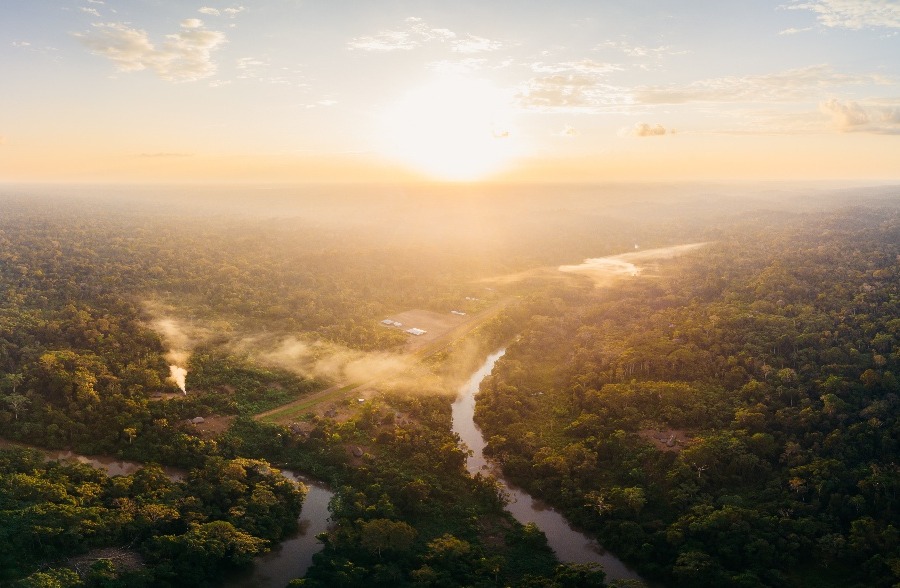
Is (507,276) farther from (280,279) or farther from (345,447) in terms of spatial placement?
(345,447)

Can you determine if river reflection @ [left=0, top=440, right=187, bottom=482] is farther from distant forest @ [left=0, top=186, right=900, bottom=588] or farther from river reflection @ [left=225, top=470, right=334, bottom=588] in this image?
river reflection @ [left=225, top=470, right=334, bottom=588]

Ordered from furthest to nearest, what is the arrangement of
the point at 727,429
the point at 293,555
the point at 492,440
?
the point at 492,440, the point at 727,429, the point at 293,555

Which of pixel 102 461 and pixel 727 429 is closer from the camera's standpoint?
pixel 102 461

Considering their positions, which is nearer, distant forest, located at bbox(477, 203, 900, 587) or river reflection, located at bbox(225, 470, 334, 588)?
river reflection, located at bbox(225, 470, 334, 588)

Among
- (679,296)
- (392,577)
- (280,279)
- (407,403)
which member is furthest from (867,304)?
(280,279)

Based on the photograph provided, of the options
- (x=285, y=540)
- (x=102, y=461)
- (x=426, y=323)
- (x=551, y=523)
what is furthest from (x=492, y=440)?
(x=426, y=323)

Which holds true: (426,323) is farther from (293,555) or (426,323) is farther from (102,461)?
(293,555)

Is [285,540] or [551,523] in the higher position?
[285,540]

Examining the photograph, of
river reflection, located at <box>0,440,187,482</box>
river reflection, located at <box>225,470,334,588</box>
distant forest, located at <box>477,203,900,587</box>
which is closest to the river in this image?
distant forest, located at <box>477,203,900,587</box>
